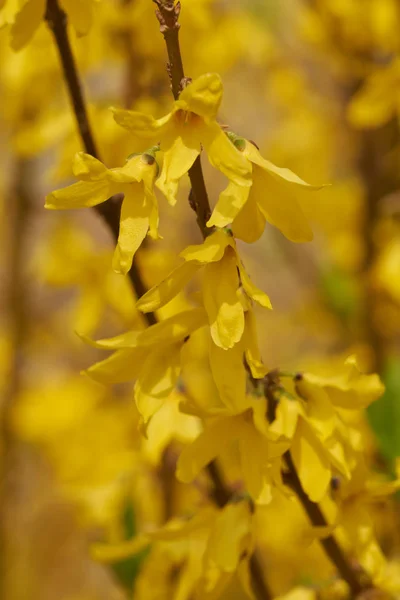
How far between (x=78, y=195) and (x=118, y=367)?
157 mm

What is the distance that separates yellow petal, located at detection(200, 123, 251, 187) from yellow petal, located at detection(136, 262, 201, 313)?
0.08 meters

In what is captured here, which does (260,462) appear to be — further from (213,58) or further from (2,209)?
(2,209)

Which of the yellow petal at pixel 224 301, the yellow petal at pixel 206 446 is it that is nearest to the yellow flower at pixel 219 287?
the yellow petal at pixel 224 301

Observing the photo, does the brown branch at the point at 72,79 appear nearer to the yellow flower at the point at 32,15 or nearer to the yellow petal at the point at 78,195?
the yellow flower at the point at 32,15

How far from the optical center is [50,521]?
2500mm

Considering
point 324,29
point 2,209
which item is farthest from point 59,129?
point 2,209

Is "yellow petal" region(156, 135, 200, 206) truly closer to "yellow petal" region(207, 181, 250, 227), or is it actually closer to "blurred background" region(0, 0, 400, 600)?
"yellow petal" region(207, 181, 250, 227)

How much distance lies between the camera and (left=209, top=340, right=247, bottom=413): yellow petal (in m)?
0.55

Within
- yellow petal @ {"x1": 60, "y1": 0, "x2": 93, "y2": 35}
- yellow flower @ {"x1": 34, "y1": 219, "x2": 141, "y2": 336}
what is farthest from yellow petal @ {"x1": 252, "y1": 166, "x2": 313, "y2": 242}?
yellow flower @ {"x1": 34, "y1": 219, "x2": 141, "y2": 336}

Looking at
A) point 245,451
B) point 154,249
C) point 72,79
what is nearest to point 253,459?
point 245,451

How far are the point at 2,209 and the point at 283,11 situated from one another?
1.11 meters

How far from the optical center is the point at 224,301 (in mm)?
536

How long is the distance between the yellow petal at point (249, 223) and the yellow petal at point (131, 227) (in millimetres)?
69

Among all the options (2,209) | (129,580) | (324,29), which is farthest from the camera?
(2,209)
